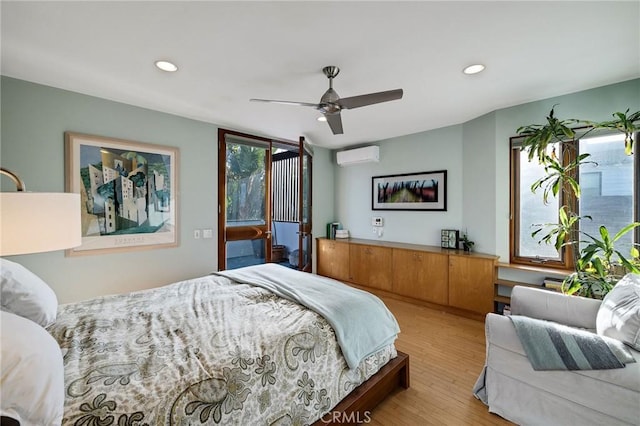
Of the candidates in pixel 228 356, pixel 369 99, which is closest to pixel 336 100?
pixel 369 99

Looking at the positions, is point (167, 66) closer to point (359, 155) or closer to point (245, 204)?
point (245, 204)

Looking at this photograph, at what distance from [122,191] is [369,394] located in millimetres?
2945

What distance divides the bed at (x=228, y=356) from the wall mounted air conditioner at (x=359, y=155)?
280cm

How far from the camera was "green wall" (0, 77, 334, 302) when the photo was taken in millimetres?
2291

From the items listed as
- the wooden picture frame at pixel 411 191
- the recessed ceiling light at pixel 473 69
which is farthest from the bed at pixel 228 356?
the wooden picture frame at pixel 411 191

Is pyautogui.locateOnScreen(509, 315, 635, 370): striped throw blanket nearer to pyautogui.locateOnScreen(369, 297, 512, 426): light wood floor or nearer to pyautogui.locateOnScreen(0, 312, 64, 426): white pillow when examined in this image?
pyautogui.locateOnScreen(369, 297, 512, 426): light wood floor

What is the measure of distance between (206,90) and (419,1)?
1974 mm

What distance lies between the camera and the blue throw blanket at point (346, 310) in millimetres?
1635

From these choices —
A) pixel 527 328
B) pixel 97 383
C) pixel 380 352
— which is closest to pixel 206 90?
pixel 97 383

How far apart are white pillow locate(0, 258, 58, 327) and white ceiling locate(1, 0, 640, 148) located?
4.84 feet

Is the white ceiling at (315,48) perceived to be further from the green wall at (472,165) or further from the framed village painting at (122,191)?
the framed village painting at (122,191)

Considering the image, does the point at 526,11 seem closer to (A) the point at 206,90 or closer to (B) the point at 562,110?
(B) the point at 562,110

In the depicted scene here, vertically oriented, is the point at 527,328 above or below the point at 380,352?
above

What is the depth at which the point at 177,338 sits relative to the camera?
4.54 feet
